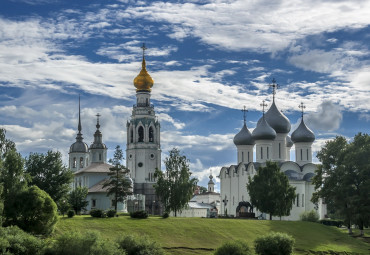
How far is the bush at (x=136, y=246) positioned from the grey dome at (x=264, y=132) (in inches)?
1982

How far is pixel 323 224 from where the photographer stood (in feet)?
256

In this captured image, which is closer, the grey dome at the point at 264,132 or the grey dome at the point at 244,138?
the grey dome at the point at 264,132

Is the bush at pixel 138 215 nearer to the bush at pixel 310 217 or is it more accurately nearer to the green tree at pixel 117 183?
the green tree at pixel 117 183

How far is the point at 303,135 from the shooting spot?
95.7 metres

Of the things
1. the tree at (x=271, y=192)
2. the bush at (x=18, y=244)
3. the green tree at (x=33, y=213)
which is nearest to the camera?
the bush at (x=18, y=244)

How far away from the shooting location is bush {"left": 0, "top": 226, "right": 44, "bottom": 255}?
40.7 metres

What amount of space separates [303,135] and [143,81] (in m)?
31.0

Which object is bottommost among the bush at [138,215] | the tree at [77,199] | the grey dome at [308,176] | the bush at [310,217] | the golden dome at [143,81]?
the bush at [310,217]

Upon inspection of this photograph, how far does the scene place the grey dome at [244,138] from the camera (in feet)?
326

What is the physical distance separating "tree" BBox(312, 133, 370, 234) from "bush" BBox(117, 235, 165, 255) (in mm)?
32094

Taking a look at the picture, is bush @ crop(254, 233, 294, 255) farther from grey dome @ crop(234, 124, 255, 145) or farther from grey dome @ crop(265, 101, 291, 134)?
grey dome @ crop(234, 124, 255, 145)

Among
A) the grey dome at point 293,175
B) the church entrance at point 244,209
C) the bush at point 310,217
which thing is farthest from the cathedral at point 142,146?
the bush at point 310,217

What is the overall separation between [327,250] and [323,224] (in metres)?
15.9

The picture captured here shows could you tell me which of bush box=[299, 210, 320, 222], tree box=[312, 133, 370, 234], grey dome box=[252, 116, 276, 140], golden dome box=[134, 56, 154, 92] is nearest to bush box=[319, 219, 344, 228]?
bush box=[299, 210, 320, 222]
